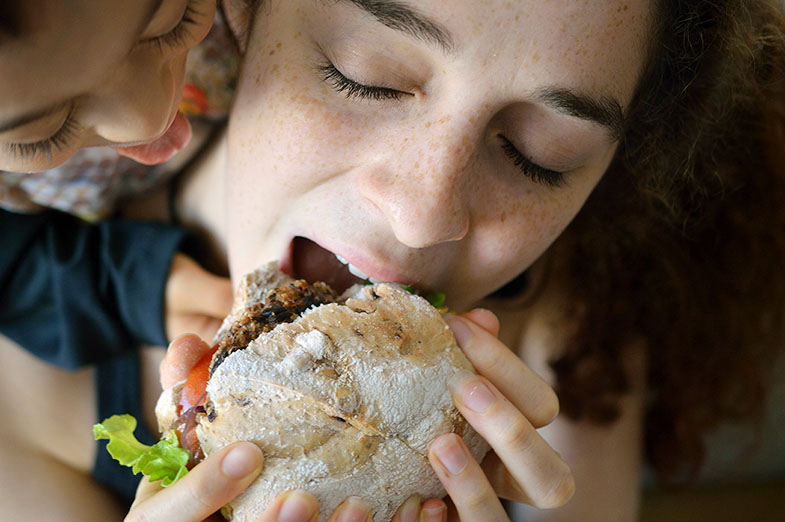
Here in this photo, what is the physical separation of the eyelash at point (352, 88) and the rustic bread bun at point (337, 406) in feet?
1.17

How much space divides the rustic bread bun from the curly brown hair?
0.69 meters

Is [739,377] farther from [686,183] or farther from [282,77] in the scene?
[282,77]

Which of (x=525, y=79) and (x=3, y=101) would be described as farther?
(x=525, y=79)

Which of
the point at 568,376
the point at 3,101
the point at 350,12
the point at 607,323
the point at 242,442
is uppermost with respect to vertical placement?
the point at 350,12

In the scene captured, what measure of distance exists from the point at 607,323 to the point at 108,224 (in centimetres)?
142

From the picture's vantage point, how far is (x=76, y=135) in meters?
0.98

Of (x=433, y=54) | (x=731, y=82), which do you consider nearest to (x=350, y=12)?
(x=433, y=54)

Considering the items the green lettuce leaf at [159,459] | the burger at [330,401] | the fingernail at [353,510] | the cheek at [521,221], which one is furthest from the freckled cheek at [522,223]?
the green lettuce leaf at [159,459]

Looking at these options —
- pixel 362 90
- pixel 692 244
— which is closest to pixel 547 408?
pixel 362 90

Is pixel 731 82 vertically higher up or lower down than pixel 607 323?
higher up

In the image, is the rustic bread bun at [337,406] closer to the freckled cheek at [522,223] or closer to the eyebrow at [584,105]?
the freckled cheek at [522,223]

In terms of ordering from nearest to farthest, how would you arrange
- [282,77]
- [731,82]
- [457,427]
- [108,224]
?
[457,427] → [282,77] → [731,82] → [108,224]

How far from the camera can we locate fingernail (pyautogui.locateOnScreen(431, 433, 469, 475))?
100cm

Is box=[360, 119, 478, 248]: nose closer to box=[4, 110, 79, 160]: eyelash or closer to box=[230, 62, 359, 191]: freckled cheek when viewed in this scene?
box=[230, 62, 359, 191]: freckled cheek
